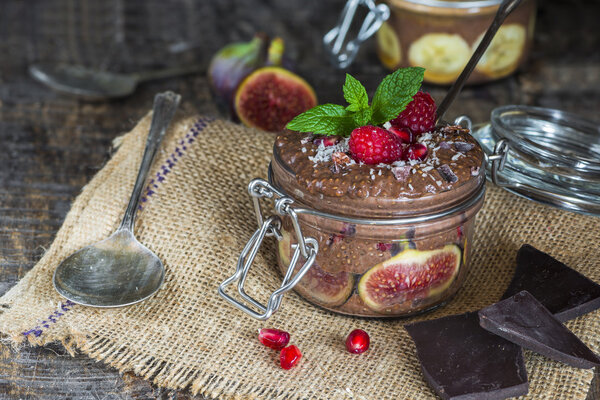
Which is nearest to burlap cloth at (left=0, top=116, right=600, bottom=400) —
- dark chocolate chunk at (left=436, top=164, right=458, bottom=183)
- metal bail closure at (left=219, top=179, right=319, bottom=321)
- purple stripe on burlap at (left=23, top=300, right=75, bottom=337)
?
purple stripe on burlap at (left=23, top=300, right=75, bottom=337)

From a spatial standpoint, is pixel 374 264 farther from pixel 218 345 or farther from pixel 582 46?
pixel 582 46

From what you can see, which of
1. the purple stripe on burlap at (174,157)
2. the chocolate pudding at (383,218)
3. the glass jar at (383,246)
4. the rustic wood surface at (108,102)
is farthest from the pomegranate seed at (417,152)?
the purple stripe on burlap at (174,157)

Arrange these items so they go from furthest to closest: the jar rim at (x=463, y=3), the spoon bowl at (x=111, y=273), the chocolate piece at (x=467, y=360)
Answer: the jar rim at (x=463, y=3) < the spoon bowl at (x=111, y=273) < the chocolate piece at (x=467, y=360)

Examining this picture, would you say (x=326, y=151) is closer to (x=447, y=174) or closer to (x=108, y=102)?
(x=447, y=174)

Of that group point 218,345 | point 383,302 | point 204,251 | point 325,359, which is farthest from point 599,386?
point 204,251

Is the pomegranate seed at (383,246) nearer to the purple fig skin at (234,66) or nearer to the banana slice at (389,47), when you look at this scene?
the purple fig skin at (234,66)

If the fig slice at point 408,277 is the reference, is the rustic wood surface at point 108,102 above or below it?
below

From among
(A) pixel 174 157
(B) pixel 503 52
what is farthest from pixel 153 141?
(B) pixel 503 52
